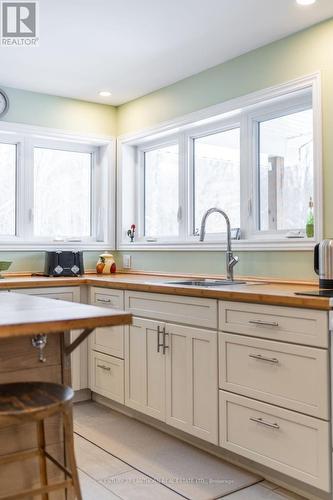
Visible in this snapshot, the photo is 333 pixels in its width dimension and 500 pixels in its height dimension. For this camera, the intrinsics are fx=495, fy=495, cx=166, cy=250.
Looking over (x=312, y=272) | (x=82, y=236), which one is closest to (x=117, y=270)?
(x=82, y=236)

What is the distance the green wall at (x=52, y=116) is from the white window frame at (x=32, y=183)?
0.19 feet

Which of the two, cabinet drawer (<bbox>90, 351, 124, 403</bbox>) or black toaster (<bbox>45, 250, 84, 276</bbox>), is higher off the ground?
black toaster (<bbox>45, 250, 84, 276</bbox>)

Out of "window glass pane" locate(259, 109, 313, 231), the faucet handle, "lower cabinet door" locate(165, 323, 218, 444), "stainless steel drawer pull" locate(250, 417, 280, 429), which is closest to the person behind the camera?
"stainless steel drawer pull" locate(250, 417, 280, 429)

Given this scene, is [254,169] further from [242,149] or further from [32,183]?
[32,183]

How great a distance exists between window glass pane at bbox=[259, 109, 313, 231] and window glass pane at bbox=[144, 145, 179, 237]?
3.07 feet

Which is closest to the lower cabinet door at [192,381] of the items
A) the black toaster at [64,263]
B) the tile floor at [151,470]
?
the tile floor at [151,470]

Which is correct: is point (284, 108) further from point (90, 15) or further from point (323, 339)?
point (323, 339)

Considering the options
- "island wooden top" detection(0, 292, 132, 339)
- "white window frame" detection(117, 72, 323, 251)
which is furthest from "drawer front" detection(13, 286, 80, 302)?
"island wooden top" detection(0, 292, 132, 339)

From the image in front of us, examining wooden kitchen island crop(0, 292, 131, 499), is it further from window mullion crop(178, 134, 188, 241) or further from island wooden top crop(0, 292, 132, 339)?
window mullion crop(178, 134, 188, 241)

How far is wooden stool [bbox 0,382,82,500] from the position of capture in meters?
1.38

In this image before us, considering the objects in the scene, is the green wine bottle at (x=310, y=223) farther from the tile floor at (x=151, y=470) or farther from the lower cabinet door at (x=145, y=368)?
the tile floor at (x=151, y=470)

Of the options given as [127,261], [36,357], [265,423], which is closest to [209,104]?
[127,261]

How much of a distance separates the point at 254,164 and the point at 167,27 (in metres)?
1.00

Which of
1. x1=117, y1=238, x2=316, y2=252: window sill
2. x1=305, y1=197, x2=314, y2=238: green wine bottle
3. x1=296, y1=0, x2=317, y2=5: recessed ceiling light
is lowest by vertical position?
x1=117, y1=238, x2=316, y2=252: window sill
